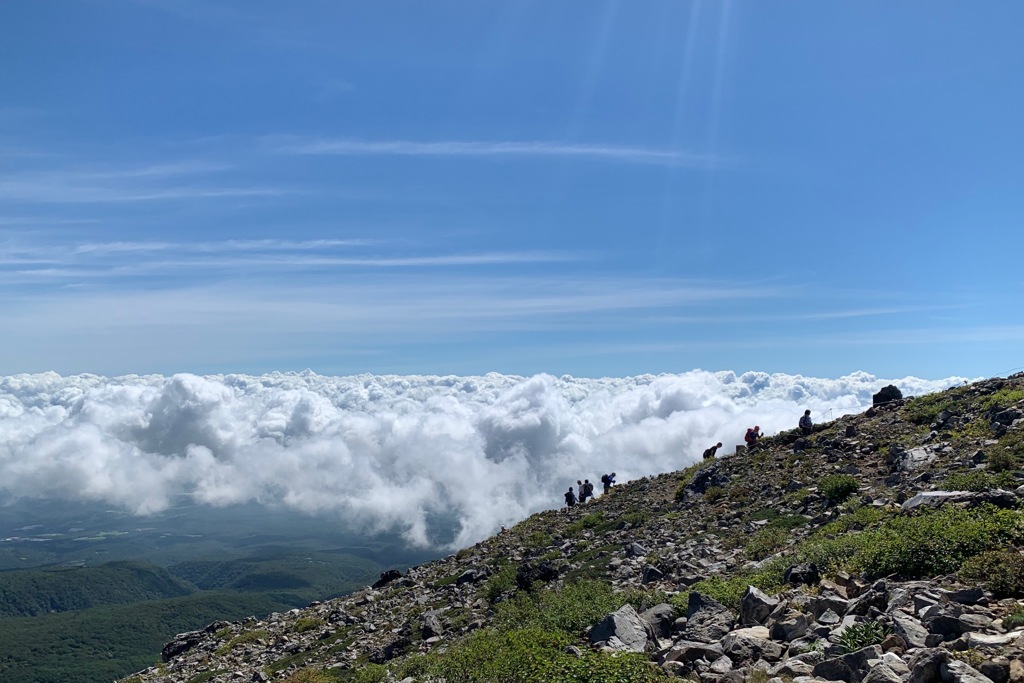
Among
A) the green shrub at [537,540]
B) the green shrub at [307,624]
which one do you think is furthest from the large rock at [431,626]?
the green shrub at [537,540]

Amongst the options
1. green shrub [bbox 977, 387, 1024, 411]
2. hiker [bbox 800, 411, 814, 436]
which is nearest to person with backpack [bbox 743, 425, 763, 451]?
hiker [bbox 800, 411, 814, 436]

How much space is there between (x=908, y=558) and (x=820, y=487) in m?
15.3

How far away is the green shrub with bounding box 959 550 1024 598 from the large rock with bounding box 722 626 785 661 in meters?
4.59

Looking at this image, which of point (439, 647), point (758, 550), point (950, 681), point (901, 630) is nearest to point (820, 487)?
point (758, 550)

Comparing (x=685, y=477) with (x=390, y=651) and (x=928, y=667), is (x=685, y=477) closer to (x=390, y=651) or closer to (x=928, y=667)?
(x=390, y=651)

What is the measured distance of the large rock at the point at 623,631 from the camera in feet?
55.7

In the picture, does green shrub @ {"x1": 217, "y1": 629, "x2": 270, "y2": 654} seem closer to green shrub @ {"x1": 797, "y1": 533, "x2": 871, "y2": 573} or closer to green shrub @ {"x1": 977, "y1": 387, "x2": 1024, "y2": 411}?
green shrub @ {"x1": 797, "y1": 533, "x2": 871, "y2": 573}

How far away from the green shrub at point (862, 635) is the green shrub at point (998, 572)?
315cm

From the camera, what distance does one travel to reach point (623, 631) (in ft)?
58.2

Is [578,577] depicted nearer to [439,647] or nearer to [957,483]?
[439,647]

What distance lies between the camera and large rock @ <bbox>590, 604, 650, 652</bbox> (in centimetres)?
1697

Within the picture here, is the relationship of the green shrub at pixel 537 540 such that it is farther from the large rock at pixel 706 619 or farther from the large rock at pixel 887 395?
the large rock at pixel 887 395

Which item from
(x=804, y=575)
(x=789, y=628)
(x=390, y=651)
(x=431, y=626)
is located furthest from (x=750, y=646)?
(x=390, y=651)

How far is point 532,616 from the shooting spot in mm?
24500
